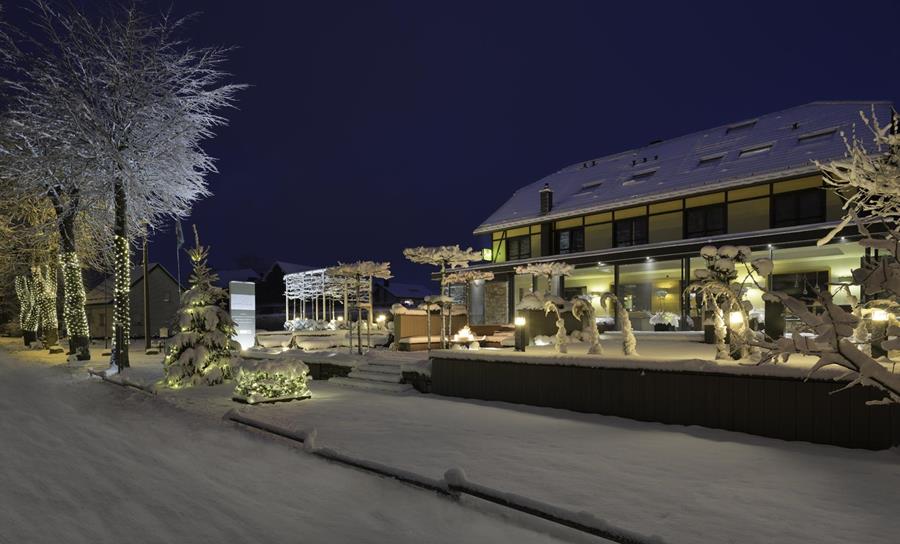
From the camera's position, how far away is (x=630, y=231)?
26875mm

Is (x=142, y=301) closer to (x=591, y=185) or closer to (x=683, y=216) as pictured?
(x=591, y=185)

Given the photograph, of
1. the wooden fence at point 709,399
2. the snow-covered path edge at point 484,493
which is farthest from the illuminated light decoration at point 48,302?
the wooden fence at point 709,399

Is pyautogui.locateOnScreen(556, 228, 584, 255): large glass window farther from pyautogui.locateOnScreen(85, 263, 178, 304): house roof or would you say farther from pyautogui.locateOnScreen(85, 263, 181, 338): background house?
pyautogui.locateOnScreen(85, 263, 178, 304): house roof

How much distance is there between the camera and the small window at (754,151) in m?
22.5

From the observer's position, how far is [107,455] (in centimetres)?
709

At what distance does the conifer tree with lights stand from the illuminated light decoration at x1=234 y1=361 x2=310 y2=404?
2.94 meters

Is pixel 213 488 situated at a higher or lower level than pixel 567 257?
lower

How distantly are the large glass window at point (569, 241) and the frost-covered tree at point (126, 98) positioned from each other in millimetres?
18952

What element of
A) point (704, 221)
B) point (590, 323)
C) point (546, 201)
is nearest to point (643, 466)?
point (590, 323)

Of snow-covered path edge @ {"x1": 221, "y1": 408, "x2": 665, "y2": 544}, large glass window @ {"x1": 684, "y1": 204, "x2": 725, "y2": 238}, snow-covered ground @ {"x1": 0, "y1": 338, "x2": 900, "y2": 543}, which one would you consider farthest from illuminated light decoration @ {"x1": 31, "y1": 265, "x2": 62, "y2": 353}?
large glass window @ {"x1": 684, "y1": 204, "x2": 725, "y2": 238}

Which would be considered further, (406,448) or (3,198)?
(3,198)

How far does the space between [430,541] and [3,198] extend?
26.2 m

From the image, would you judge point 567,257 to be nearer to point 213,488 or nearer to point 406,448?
point 406,448

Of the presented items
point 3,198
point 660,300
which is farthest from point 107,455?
point 660,300
